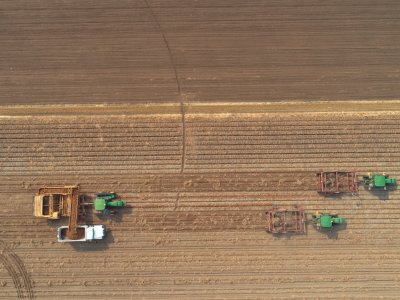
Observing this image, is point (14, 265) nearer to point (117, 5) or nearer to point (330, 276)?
point (117, 5)

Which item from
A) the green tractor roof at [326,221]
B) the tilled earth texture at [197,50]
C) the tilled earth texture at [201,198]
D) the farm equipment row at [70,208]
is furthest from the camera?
the tilled earth texture at [197,50]

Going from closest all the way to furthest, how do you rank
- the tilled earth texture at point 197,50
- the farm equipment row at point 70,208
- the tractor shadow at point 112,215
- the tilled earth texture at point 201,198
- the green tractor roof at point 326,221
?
the green tractor roof at point 326,221
the farm equipment row at point 70,208
the tilled earth texture at point 201,198
the tractor shadow at point 112,215
the tilled earth texture at point 197,50

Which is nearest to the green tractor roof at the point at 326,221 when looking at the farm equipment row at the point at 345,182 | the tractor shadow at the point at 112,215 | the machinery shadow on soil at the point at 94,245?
the farm equipment row at the point at 345,182

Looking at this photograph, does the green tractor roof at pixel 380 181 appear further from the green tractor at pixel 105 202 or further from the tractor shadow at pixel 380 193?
the green tractor at pixel 105 202

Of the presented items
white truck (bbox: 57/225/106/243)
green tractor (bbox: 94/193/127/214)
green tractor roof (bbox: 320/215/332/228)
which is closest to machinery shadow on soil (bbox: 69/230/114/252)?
white truck (bbox: 57/225/106/243)

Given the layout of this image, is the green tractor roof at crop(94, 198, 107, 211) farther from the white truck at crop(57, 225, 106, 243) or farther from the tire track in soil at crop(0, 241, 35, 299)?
the tire track in soil at crop(0, 241, 35, 299)

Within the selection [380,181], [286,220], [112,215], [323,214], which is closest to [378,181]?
[380,181]

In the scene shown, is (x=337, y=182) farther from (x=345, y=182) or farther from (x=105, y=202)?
(x=105, y=202)
